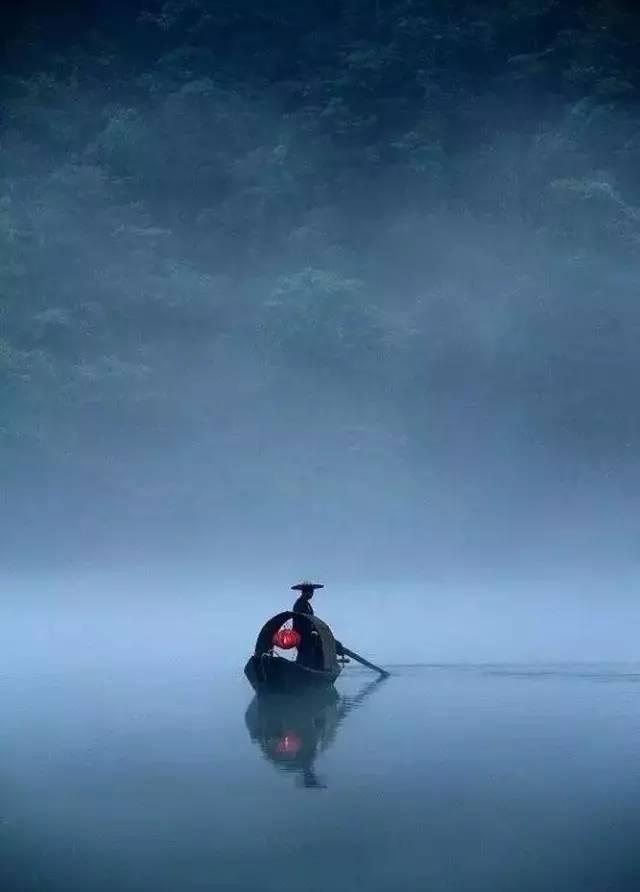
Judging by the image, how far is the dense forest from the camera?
39.3m

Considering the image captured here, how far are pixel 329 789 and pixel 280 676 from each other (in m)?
4.00

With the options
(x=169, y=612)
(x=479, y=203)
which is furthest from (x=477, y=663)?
(x=479, y=203)

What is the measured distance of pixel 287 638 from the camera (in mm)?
13812

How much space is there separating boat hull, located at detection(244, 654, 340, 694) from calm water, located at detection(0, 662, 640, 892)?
240mm

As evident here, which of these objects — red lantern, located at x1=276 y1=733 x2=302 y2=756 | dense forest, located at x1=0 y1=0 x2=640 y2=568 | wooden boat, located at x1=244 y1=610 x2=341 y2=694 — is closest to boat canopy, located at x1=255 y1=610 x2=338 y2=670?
wooden boat, located at x1=244 y1=610 x2=341 y2=694

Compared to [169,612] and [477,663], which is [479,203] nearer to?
[169,612]

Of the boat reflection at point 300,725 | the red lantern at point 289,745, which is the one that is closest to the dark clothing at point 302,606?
the boat reflection at point 300,725

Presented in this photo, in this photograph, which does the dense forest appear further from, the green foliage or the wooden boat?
the wooden boat

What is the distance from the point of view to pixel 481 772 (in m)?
9.81

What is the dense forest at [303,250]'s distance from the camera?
3934 centimetres

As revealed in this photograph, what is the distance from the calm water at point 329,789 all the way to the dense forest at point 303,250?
2519 centimetres

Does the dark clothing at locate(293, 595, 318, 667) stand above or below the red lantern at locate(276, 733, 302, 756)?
above

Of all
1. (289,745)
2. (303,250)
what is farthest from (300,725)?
(303,250)

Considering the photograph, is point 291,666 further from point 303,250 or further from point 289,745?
point 303,250
